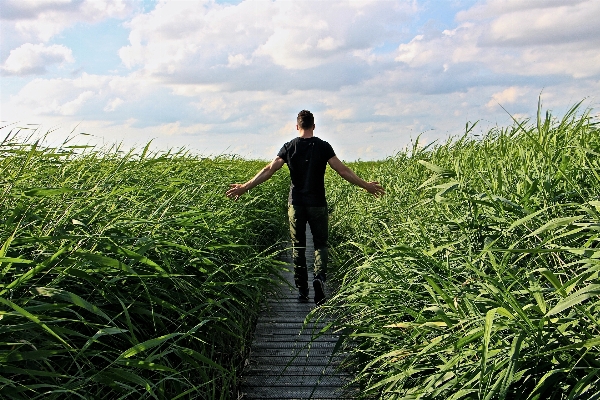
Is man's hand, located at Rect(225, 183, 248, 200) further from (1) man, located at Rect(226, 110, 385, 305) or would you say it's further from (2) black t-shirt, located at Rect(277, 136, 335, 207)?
(2) black t-shirt, located at Rect(277, 136, 335, 207)

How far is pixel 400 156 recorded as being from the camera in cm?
947

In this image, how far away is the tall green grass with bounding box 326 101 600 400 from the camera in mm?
2369

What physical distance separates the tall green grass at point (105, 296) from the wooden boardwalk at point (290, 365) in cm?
23

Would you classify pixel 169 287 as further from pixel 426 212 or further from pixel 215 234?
pixel 426 212

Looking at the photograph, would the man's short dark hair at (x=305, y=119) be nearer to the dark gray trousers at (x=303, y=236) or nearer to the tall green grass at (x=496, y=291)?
the dark gray trousers at (x=303, y=236)

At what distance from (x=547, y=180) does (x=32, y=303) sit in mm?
A: 3070

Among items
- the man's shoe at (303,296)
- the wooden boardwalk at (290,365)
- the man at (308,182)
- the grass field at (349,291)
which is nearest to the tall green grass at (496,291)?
the grass field at (349,291)

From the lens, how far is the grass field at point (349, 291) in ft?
7.75

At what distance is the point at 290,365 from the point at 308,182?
93.4 inches

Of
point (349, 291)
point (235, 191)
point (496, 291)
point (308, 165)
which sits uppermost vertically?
point (308, 165)

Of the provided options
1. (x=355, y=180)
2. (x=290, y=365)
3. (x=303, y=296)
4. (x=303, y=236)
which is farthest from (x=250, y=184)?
(x=290, y=365)

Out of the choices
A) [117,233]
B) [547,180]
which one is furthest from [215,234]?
[547,180]

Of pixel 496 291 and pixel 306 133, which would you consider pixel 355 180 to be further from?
pixel 496 291

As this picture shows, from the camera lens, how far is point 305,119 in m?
6.17
